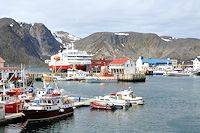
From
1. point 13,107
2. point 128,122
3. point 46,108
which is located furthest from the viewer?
point 128,122

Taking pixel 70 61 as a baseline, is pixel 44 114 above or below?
Answer: below

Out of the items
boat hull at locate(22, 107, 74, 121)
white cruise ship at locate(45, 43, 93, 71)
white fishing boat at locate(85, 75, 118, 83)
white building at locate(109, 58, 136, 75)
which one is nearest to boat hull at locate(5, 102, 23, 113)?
boat hull at locate(22, 107, 74, 121)

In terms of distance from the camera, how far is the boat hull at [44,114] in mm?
33469

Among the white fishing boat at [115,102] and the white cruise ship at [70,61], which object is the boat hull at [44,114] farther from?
the white cruise ship at [70,61]

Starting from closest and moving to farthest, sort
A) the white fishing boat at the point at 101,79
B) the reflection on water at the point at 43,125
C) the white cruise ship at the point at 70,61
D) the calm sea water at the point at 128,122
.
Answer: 1. the reflection on water at the point at 43,125
2. the calm sea water at the point at 128,122
3. the white fishing boat at the point at 101,79
4. the white cruise ship at the point at 70,61

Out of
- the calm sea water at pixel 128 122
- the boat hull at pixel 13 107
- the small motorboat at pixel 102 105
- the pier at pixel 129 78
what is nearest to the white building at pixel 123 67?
the pier at pixel 129 78

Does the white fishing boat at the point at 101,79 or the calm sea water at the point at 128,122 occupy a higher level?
the white fishing boat at the point at 101,79

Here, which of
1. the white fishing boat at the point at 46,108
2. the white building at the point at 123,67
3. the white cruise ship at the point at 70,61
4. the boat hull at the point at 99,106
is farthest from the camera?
the white cruise ship at the point at 70,61

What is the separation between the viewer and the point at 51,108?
117ft

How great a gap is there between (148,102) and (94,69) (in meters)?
78.2

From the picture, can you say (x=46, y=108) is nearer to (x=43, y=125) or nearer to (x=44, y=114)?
(x=44, y=114)

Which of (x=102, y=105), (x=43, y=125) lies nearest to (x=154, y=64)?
(x=102, y=105)

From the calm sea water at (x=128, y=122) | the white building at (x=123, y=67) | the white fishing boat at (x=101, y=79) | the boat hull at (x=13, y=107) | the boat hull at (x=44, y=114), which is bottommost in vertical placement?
the calm sea water at (x=128, y=122)

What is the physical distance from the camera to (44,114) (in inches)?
1364
